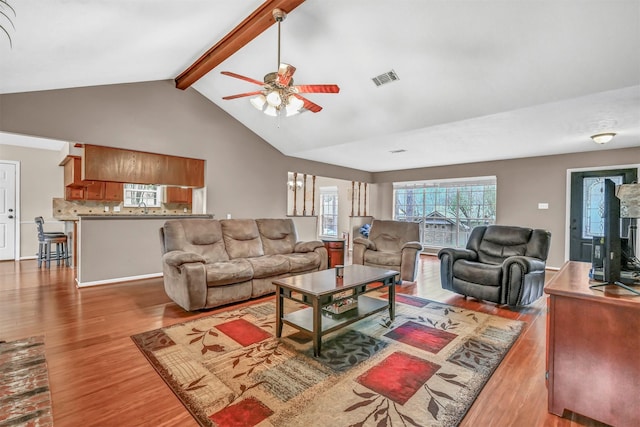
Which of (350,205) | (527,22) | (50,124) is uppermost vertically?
(527,22)

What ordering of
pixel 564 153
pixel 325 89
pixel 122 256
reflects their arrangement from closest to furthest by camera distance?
pixel 325 89 < pixel 122 256 < pixel 564 153

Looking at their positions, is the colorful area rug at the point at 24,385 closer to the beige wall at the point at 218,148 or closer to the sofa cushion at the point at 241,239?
the sofa cushion at the point at 241,239

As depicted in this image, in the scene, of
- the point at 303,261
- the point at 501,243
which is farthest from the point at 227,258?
the point at 501,243

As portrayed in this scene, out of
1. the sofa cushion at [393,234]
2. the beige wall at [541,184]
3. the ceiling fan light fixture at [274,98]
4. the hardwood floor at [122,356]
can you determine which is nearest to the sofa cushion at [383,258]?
the sofa cushion at [393,234]

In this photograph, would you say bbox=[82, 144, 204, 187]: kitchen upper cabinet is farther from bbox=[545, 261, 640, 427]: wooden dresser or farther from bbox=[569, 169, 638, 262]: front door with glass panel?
bbox=[569, 169, 638, 262]: front door with glass panel

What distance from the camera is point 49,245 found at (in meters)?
5.70

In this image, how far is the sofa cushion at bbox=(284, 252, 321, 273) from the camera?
4.07m

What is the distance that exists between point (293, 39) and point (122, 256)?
13.4 ft

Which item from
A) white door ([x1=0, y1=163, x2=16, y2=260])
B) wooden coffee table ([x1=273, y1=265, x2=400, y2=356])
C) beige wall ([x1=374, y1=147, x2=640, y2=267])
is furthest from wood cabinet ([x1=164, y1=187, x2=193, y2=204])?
beige wall ([x1=374, y1=147, x2=640, y2=267])

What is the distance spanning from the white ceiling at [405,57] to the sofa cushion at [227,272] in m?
2.52

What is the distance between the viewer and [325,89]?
2.84m

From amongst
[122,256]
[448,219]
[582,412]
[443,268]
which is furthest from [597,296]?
[448,219]

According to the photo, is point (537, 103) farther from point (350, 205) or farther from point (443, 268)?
point (350, 205)

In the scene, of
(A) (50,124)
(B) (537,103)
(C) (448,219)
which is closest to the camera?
(B) (537,103)
